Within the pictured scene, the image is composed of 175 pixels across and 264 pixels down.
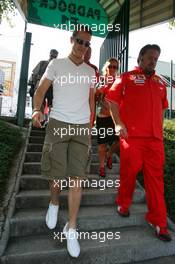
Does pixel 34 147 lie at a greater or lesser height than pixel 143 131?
lesser

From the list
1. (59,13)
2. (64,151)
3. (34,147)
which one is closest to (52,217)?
(64,151)

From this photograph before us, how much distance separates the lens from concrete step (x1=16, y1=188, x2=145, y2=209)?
345 cm

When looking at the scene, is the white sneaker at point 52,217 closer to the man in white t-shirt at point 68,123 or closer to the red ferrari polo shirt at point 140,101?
the man in white t-shirt at point 68,123

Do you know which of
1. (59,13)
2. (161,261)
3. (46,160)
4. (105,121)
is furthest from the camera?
(59,13)

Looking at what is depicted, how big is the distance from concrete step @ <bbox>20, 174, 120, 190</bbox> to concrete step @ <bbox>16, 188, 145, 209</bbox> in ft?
0.36

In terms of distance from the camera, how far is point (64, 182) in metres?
3.88

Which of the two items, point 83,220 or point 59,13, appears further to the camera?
point 59,13

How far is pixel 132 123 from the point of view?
335 cm

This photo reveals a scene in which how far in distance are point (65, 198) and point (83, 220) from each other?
0.46 meters

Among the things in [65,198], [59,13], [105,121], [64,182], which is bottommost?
[65,198]

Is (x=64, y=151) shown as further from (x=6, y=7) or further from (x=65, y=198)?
(x=6, y=7)

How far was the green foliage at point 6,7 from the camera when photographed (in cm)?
1286

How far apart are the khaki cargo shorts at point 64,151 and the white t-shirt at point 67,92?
0.25 feet

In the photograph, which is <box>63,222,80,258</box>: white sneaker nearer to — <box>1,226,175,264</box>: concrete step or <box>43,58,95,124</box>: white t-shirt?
<box>1,226,175,264</box>: concrete step
